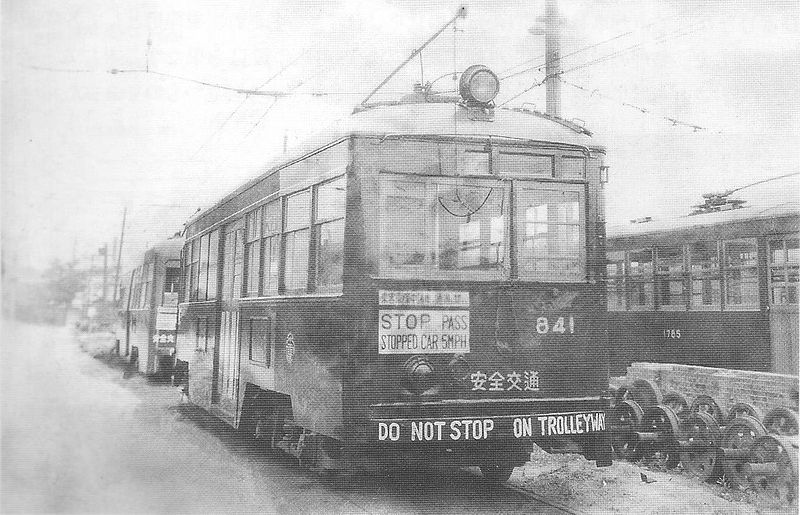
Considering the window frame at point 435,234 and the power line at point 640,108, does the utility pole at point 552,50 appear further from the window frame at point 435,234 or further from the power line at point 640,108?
the window frame at point 435,234

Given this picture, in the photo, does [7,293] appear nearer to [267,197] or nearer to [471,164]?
[267,197]

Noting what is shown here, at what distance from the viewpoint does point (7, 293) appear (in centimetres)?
408

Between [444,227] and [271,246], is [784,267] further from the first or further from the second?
[271,246]

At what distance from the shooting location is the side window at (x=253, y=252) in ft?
17.7

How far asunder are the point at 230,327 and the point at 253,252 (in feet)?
2.26

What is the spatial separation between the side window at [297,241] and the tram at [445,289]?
1 cm

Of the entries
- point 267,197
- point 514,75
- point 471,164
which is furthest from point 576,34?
point 267,197

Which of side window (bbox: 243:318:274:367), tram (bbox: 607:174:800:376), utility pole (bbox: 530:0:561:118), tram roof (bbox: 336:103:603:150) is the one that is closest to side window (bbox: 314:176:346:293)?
tram roof (bbox: 336:103:603:150)

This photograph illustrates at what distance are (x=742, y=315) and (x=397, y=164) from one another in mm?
4248

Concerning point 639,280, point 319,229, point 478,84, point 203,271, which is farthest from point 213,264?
point 639,280

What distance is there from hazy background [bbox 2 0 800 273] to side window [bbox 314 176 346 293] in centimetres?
64

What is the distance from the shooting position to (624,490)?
16.9 feet

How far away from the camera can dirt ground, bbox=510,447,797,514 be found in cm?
485

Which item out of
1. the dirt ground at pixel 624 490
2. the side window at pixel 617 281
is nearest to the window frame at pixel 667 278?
the side window at pixel 617 281
